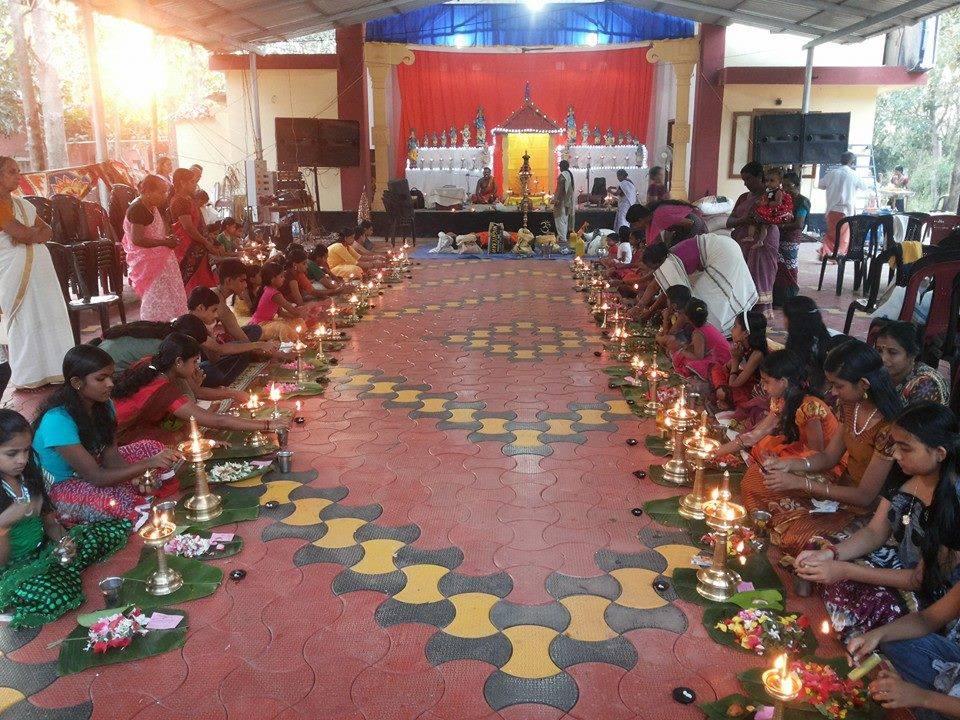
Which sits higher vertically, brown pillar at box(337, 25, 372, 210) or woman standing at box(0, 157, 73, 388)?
brown pillar at box(337, 25, 372, 210)

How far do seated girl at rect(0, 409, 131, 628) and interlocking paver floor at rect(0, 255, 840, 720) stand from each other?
0.08 metres

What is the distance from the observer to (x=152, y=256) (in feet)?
18.9

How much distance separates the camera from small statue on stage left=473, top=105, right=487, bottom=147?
16.9 metres

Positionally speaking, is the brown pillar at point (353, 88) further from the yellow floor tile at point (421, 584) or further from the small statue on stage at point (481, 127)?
the yellow floor tile at point (421, 584)

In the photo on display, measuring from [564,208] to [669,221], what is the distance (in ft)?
20.6

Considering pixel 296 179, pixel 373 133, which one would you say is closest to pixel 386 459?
pixel 296 179

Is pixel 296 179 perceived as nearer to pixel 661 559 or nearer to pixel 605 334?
pixel 605 334

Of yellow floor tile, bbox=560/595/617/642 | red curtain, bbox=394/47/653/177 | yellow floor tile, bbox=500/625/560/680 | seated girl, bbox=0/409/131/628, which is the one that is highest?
red curtain, bbox=394/47/653/177

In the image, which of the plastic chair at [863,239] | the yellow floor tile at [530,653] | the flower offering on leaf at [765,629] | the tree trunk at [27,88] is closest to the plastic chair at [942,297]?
the flower offering on leaf at [765,629]

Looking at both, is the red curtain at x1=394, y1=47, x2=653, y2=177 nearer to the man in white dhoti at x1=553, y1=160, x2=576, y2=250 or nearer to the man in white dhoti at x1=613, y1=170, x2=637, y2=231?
the man in white dhoti at x1=553, y1=160, x2=576, y2=250

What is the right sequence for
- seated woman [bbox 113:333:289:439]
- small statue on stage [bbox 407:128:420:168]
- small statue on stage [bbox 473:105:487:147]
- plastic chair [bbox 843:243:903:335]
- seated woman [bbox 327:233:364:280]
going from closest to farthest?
seated woman [bbox 113:333:289:439] < plastic chair [bbox 843:243:903:335] < seated woman [bbox 327:233:364:280] < small statue on stage [bbox 407:128:420:168] < small statue on stage [bbox 473:105:487:147]

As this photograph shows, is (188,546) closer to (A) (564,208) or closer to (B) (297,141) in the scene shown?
(A) (564,208)

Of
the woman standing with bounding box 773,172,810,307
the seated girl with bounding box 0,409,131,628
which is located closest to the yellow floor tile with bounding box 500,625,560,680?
the seated girl with bounding box 0,409,131,628

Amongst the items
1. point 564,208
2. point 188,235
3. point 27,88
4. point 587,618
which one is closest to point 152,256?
point 188,235
